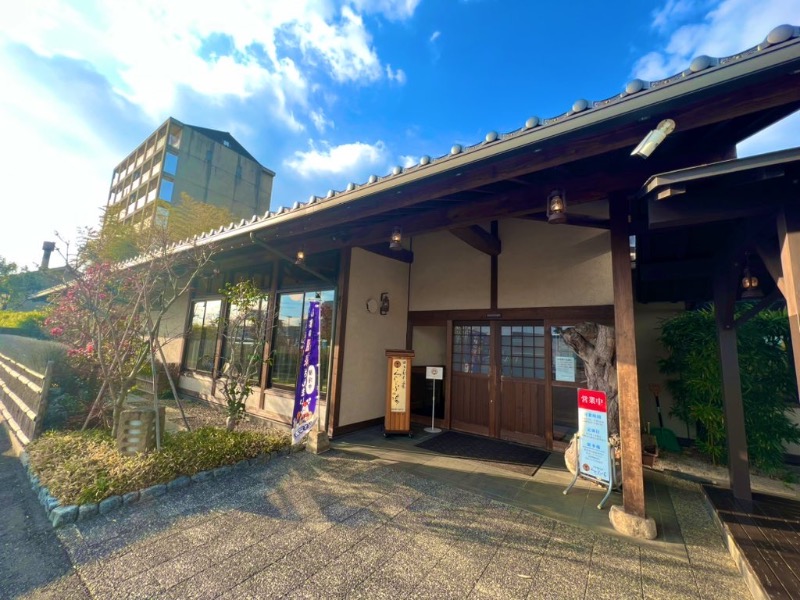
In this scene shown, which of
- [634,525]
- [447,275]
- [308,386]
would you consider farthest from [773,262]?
[308,386]

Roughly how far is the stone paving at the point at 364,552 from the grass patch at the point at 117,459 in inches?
10.3

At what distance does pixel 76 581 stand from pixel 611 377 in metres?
4.86

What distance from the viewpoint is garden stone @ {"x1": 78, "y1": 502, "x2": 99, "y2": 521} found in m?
2.42

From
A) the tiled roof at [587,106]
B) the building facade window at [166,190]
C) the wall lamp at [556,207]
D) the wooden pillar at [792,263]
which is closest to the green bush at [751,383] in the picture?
the wooden pillar at [792,263]

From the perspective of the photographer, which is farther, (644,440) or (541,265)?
(541,265)

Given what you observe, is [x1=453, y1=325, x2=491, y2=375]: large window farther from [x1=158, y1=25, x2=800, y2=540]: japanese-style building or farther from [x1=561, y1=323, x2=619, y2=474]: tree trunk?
[x1=561, y1=323, x2=619, y2=474]: tree trunk

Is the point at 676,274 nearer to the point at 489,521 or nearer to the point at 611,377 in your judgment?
the point at 611,377

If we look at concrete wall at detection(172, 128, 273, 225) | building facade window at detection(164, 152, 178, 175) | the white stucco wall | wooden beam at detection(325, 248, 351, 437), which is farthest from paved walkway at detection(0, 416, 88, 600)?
building facade window at detection(164, 152, 178, 175)

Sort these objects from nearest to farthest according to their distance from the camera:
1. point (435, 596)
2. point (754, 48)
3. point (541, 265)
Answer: point (754, 48)
point (435, 596)
point (541, 265)

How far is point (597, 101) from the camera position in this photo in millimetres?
1874

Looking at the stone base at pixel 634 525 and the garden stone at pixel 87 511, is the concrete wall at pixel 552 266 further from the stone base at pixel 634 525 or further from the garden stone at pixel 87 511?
the garden stone at pixel 87 511

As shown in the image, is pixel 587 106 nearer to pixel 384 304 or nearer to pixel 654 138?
pixel 654 138

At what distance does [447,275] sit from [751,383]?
14.1 ft

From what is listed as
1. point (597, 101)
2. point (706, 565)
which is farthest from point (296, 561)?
point (597, 101)
